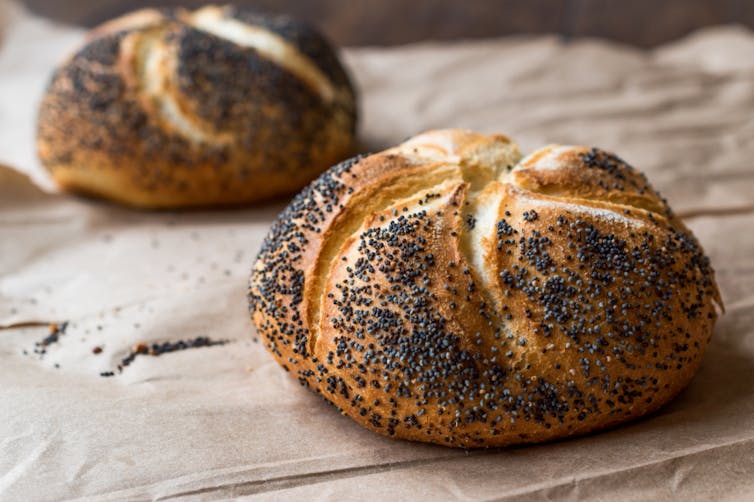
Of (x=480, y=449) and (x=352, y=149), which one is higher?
(x=352, y=149)

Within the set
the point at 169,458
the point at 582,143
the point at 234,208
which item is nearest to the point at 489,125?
the point at 582,143

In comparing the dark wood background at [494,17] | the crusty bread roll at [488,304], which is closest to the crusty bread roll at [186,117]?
the crusty bread roll at [488,304]

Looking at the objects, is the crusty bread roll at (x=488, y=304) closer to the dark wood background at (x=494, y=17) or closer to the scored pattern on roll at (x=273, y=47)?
the scored pattern on roll at (x=273, y=47)

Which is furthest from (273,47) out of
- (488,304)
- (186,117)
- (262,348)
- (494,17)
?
(494,17)

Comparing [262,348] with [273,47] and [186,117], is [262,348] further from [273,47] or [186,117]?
[273,47]

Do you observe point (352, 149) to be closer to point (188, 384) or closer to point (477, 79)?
point (477, 79)

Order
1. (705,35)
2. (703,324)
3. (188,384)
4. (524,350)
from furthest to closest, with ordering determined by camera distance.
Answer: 1. (705,35)
2. (188,384)
3. (703,324)
4. (524,350)
